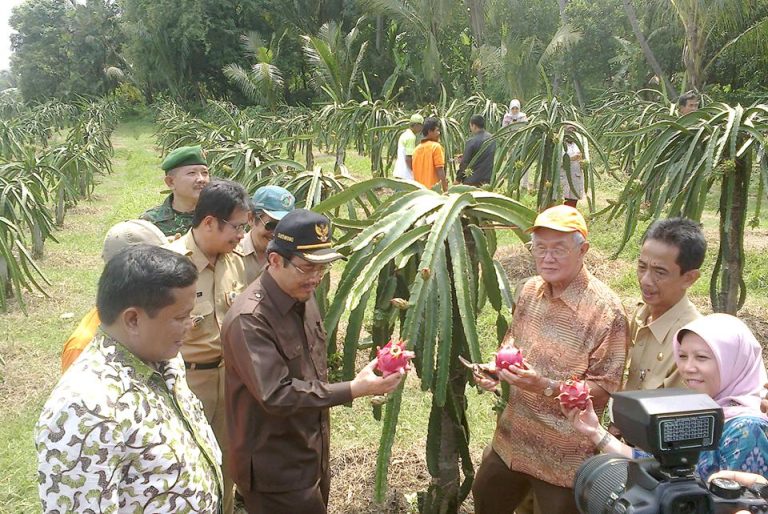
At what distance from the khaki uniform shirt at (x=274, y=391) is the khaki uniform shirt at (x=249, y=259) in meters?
0.73

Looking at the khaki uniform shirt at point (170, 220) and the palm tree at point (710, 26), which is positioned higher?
the palm tree at point (710, 26)

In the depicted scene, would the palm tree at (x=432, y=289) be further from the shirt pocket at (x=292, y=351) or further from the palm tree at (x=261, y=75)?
the palm tree at (x=261, y=75)

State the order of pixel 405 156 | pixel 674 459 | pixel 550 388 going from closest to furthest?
pixel 674 459 → pixel 550 388 → pixel 405 156

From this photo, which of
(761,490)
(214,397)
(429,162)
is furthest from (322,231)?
(429,162)

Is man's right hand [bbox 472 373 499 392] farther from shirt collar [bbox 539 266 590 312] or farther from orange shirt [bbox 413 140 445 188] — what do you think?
orange shirt [bbox 413 140 445 188]

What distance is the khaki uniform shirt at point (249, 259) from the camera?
118 inches

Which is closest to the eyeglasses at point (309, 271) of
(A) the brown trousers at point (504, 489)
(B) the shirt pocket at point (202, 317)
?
(B) the shirt pocket at point (202, 317)

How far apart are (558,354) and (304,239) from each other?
3.11 feet

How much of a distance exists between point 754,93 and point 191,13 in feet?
67.9

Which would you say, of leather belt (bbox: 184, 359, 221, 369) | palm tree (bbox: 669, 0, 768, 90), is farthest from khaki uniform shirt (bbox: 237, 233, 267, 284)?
palm tree (bbox: 669, 0, 768, 90)

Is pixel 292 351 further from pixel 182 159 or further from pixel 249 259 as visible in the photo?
pixel 182 159

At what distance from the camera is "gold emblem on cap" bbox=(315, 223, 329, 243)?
2.15m

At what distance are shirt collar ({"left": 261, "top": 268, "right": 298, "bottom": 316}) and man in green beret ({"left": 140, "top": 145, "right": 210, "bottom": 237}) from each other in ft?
3.93

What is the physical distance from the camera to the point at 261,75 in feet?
60.6
